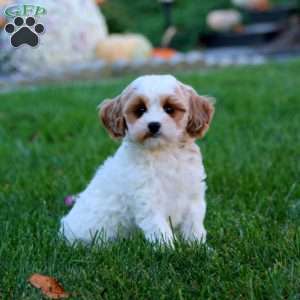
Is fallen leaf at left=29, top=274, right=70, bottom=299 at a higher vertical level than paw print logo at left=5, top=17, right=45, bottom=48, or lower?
lower

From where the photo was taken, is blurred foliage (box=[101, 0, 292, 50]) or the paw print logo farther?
blurred foliage (box=[101, 0, 292, 50])

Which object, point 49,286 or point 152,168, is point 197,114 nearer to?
point 152,168

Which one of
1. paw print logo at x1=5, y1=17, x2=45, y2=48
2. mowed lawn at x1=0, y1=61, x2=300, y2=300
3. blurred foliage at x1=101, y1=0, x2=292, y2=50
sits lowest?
blurred foliage at x1=101, y1=0, x2=292, y2=50

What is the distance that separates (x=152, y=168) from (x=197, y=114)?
348 mm

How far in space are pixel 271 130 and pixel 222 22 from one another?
44.1 feet

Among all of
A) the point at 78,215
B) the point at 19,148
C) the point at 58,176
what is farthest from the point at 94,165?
the point at 78,215

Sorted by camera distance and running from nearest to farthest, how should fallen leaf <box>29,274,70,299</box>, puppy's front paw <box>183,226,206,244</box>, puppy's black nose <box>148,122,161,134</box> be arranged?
fallen leaf <box>29,274,70,299</box> → puppy's black nose <box>148,122,161,134</box> → puppy's front paw <box>183,226,206,244</box>

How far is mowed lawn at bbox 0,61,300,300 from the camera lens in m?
2.91

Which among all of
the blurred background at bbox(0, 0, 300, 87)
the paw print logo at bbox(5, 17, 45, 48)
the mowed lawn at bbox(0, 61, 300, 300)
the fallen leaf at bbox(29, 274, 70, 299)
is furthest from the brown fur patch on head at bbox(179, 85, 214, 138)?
the blurred background at bbox(0, 0, 300, 87)

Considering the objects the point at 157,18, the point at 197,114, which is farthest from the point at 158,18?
the point at 197,114

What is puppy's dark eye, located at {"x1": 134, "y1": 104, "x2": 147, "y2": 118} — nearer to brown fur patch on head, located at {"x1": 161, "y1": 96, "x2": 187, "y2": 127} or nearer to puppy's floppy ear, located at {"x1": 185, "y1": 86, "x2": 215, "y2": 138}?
brown fur patch on head, located at {"x1": 161, "y1": 96, "x2": 187, "y2": 127}

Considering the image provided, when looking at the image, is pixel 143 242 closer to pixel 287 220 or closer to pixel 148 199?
pixel 148 199

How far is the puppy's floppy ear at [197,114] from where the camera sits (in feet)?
11.0

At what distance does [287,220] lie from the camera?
382 cm
